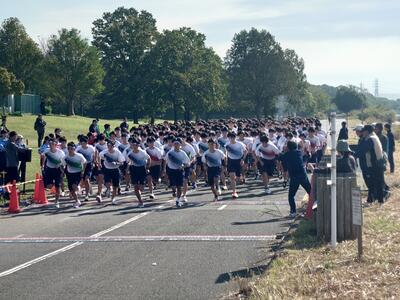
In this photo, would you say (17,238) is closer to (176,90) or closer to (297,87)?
(176,90)

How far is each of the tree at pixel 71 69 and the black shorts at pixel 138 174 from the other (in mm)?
53443

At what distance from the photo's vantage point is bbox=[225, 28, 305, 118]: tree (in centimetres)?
8612

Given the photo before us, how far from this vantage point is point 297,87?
91.6 meters

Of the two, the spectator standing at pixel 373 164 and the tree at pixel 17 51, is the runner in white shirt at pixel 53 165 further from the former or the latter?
the tree at pixel 17 51

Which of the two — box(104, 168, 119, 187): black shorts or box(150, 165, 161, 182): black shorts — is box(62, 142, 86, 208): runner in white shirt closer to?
box(104, 168, 119, 187): black shorts

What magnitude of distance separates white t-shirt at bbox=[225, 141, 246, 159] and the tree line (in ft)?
133

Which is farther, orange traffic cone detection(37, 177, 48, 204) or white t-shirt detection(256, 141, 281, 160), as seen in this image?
white t-shirt detection(256, 141, 281, 160)

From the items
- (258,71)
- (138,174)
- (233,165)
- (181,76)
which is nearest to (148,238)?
(138,174)

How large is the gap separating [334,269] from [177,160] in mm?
9284

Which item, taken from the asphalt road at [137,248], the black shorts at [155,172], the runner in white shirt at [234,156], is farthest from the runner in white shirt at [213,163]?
the black shorts at [155,172]

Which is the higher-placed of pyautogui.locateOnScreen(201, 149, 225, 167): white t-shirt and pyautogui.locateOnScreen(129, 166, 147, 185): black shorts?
pyautogui.locateOnScreen(201, 149, 225, 167): white t-shirt

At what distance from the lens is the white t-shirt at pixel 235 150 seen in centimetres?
2056

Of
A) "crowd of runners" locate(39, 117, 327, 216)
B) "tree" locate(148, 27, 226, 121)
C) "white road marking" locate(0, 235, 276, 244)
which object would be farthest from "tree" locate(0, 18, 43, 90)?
"white road marking" locate(0, 235, 276, 244)

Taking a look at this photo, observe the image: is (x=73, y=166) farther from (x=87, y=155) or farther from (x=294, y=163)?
(x=294, y=163)
